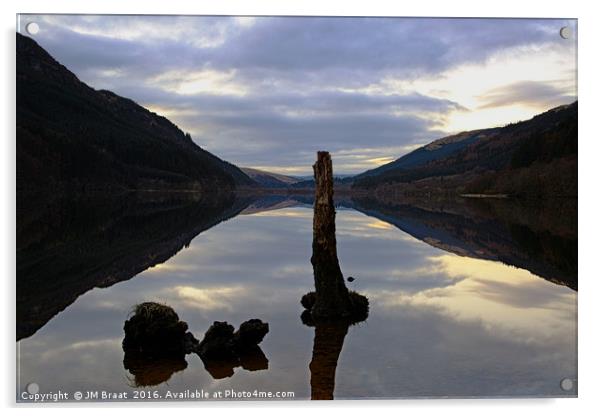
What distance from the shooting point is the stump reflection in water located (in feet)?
33.0

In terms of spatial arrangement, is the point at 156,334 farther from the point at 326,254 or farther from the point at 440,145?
the point at 440,145

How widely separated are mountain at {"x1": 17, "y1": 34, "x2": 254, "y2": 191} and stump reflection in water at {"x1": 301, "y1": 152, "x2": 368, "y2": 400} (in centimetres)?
333

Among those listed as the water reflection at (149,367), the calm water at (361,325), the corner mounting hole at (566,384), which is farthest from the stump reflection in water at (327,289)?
the corner mounting hole at (566,384)

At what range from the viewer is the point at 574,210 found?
309 inches

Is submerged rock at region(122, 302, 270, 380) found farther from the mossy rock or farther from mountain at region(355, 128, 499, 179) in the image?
mountain at region(355, 128, 499, 179)

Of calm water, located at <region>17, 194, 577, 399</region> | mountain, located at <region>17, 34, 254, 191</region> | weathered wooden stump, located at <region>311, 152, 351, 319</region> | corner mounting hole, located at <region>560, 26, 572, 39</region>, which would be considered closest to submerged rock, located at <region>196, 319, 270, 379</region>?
calm water, located at <region>17, 194, 577, 399</region>

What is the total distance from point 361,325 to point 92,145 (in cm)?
3444

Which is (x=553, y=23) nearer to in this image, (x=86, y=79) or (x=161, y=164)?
(x=86, y=79)

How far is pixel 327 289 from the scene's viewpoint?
11148mm

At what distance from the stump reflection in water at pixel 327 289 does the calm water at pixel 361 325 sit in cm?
23

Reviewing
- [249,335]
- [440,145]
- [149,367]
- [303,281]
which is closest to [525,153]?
[440,145]

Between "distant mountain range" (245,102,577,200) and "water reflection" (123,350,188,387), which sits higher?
"distant mountain range" (245,102,577,200)

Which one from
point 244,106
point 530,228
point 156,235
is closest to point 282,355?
point 244,106

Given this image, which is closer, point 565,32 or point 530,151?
point 565,32
